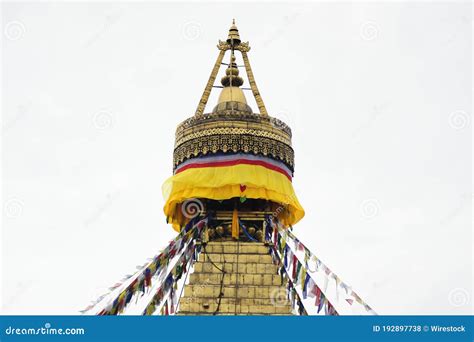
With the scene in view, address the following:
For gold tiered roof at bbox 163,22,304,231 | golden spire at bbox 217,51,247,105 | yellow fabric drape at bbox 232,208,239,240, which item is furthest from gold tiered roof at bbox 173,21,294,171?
yellow fabric drape at bbox 232,208,239,240

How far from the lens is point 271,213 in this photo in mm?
28562

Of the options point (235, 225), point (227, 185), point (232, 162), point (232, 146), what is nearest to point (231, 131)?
point (232, 146)

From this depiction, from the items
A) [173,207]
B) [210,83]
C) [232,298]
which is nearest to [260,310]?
[232,298]

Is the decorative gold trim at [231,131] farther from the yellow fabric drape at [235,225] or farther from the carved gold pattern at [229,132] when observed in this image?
the yellow fabric drape at [235,225]

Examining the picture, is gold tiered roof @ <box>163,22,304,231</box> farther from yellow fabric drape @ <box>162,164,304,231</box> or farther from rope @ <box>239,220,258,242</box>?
rope @ <box>239,220,258,242</box>

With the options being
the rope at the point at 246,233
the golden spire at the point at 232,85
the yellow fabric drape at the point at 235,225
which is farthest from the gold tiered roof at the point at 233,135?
the rope at the point at 246,233

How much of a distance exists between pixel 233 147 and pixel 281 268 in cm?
318

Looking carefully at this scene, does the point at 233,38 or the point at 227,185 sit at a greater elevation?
the point at 233,38

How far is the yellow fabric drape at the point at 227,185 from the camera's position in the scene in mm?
28047

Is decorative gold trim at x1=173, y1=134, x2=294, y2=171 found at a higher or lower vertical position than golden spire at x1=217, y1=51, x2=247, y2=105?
lower

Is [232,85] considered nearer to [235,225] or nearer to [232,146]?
[232,146]

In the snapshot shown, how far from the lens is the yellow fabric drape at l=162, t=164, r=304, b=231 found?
28.0m

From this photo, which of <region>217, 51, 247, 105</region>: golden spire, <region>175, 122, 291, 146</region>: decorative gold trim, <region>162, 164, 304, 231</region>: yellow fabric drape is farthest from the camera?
<region>217, 51, 247, 105</region>: golden spire

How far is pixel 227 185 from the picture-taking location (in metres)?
28.1
